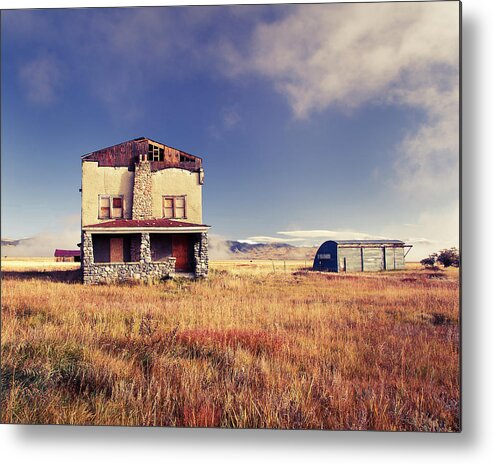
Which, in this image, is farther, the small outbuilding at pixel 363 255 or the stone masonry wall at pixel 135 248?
the stone masonry wall at pixel 135 248

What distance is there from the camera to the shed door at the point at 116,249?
5377 mm

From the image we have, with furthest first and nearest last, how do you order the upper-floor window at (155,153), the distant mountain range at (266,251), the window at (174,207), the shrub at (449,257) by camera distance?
the window at (174,207) < the upper-floor window at (155,153) < the distant mountain range at (266,251) < the shrub at (449,257)

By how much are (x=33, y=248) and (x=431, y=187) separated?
427cm

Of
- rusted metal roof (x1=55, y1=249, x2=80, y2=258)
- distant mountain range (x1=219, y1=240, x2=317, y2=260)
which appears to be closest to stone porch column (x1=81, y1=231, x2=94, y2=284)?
rusted metal roof (x1=55, y1=249, x2=80, y2=258)

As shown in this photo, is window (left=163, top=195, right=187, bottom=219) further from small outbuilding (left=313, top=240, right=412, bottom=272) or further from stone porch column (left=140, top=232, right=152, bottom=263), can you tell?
small outbuilding (left=313, top=240, right=412, bottom=272)

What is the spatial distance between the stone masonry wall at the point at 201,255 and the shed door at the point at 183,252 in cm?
13

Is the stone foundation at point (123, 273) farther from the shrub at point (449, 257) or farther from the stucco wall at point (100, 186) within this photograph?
the shrub at point (449, 257)

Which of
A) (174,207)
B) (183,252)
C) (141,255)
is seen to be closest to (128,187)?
(174,207)

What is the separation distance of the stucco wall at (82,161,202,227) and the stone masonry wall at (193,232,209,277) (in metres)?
0.25

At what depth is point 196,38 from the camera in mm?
4391

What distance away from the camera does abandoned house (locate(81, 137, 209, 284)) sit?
15.7ft

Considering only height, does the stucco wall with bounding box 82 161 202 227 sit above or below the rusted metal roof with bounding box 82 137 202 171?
below

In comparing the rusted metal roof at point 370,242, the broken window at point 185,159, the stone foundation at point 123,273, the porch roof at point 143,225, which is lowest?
the stone foundation at point 123,273

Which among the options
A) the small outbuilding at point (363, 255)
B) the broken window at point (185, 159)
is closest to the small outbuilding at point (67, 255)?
the broken window at point (185, 159)
